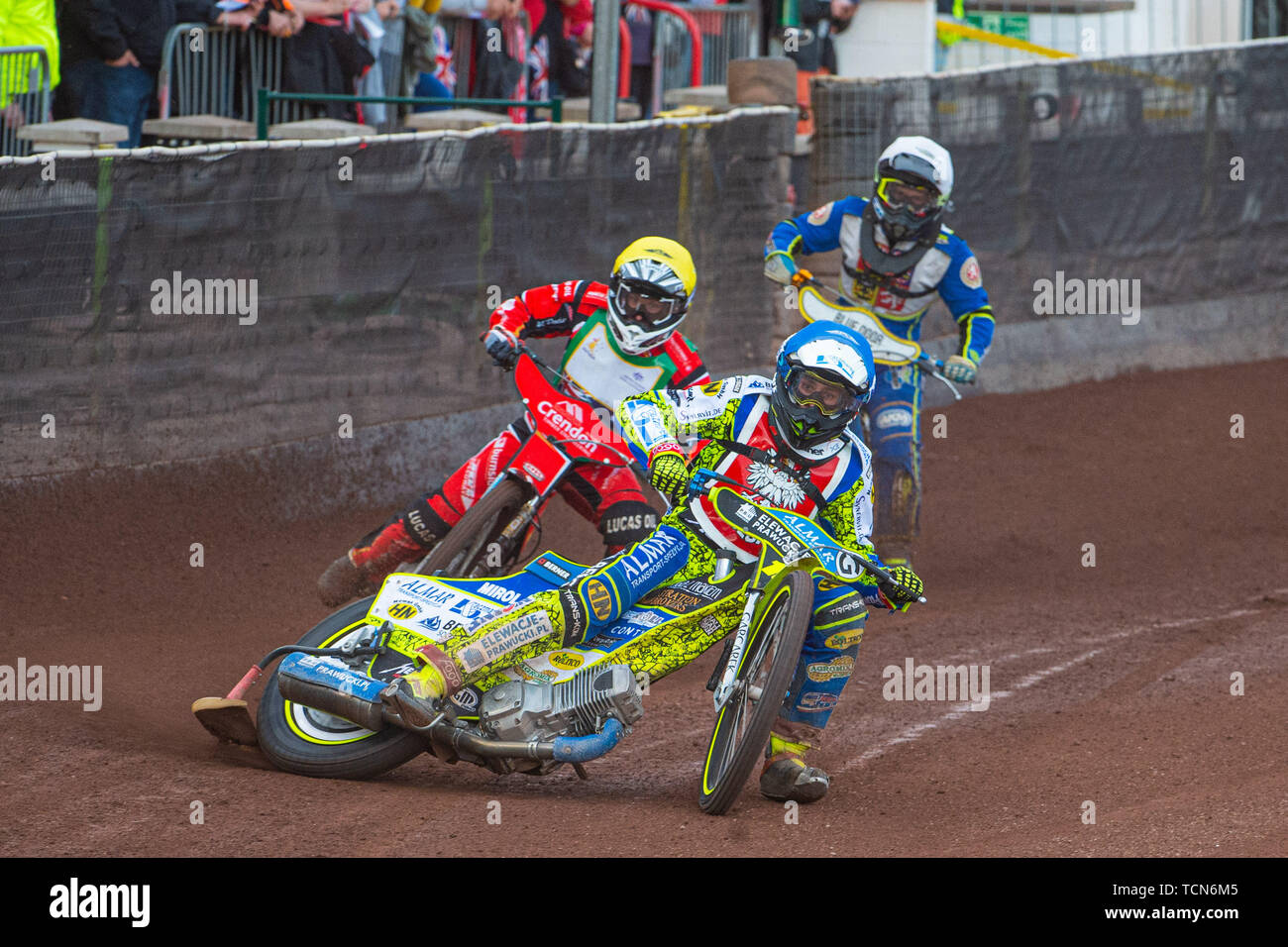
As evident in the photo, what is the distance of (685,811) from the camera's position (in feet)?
19.8

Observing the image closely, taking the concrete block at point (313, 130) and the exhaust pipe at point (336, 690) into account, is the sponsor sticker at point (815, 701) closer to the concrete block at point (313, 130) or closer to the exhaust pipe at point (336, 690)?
the exhaust pipe at point (336, 690)

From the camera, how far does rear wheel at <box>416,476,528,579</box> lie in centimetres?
724

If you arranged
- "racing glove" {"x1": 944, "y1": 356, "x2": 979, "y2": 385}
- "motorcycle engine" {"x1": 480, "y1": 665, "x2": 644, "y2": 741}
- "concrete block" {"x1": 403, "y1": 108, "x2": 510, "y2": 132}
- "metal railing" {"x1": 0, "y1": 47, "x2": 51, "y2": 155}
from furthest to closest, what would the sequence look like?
"concrete block" {"x1": 403, "y1": 108, "x2": 510, "y2": 132}, "metal railing" {"x1": 0, "y1": 47, "x2": 51, "y2": 155}, "racing glove" {"x1": 944, "y1": 356, "x2": 979, "y2": 385}, "motorcycle engine" {"x1": 480, "y1": 665, "x2": 644, "y2": 741}

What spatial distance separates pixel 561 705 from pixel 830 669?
100 centimetres

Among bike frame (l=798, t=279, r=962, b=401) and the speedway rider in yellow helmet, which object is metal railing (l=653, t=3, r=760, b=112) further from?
the speedway rider in yellow helmet

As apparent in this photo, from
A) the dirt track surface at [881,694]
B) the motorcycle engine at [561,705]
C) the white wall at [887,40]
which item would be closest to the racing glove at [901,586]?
the dirt track surface at [881,694]

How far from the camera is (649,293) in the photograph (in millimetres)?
7426

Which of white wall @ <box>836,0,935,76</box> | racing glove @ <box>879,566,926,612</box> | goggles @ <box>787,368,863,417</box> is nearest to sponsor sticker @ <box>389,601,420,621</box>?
goggles @ <box>787,368,863,417</box>

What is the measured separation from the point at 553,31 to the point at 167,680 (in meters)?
7.85

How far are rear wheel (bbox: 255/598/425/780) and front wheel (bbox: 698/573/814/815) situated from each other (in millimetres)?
1050

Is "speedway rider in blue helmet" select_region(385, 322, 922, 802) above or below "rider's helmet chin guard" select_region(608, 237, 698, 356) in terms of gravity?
below

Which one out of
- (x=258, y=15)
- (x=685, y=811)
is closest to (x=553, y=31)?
(x=258, y=15)

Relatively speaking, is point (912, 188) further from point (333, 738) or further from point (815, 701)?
point (333, 738)

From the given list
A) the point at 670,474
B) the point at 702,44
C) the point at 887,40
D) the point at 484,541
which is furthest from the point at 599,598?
the point at 887,40
